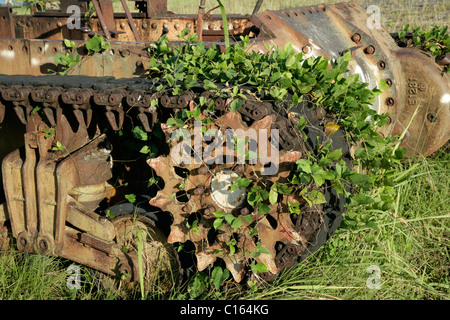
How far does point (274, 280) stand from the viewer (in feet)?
11.6

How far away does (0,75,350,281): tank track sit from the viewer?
3248 millimetres

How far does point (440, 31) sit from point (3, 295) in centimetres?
471

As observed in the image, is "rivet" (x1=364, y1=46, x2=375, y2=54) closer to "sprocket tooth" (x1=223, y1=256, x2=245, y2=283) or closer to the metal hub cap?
the metal hub cap

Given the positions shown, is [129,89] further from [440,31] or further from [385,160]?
[440,31]

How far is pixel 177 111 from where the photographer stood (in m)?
3.41

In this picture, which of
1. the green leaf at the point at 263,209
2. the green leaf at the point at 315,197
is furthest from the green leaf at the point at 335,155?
the green leaf at the point at 263,209

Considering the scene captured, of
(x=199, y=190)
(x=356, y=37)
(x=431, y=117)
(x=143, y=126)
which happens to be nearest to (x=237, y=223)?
Answer: (x=199, y=190)

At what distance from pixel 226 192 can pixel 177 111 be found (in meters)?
0.56

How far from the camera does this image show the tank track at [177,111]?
10.7ft

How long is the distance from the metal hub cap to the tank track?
0.39ft

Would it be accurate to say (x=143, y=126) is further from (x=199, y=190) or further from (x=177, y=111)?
(x=199, y=190)

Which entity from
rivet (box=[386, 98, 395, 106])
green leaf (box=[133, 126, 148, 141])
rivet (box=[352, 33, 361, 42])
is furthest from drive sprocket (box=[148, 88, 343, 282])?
rivet (box=[352, 33, 361, 42])

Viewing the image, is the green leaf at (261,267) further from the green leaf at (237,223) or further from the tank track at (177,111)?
the green leaf at (237,223)

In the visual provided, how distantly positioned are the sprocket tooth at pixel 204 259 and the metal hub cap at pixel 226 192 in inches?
13.1
